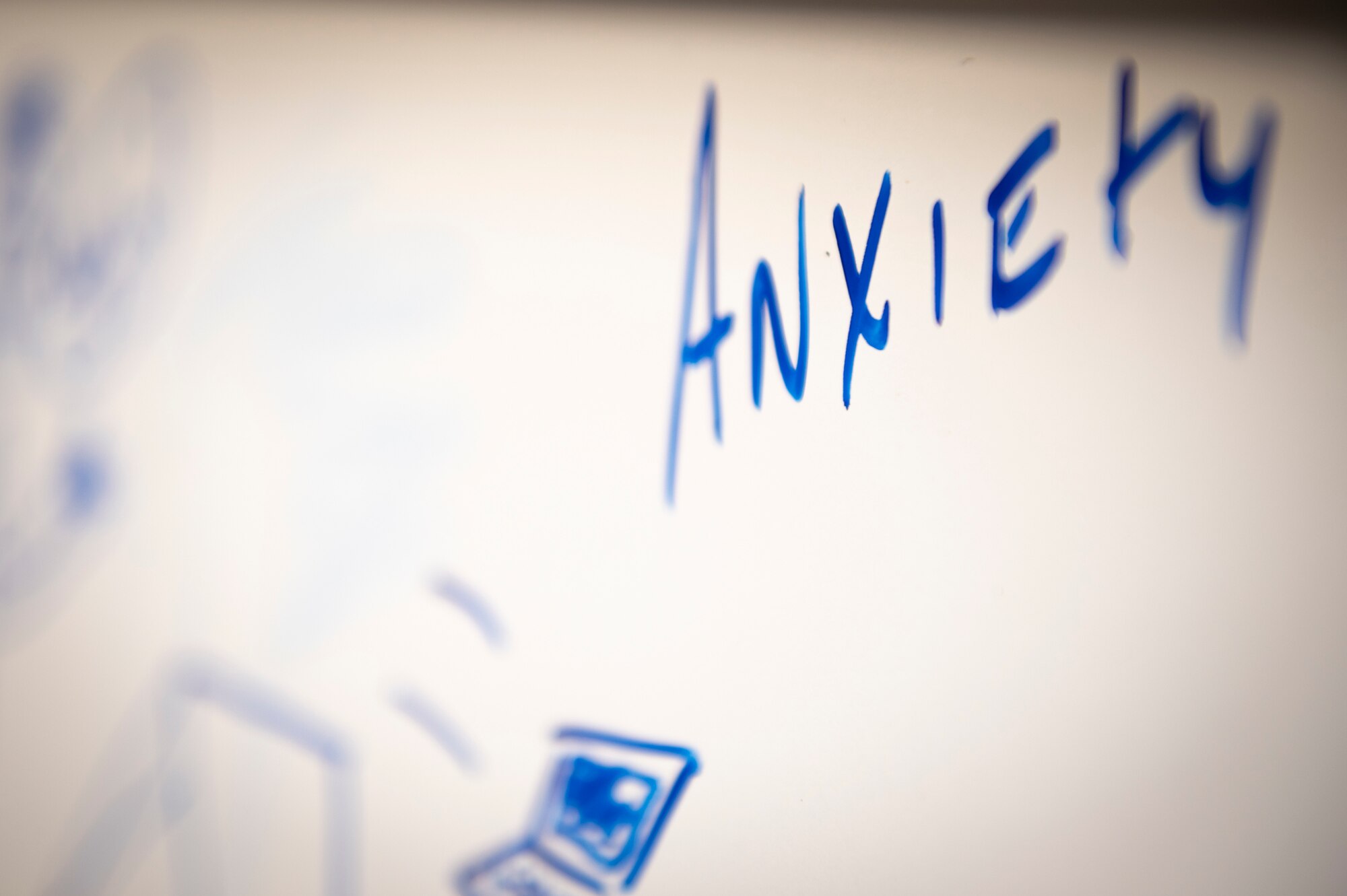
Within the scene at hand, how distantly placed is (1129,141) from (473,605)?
52cm

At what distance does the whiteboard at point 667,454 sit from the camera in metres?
0.42

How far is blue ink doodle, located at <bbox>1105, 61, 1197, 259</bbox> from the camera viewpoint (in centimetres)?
40

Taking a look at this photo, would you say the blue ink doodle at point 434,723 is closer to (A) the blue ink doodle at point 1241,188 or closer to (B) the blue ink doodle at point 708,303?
(B) the blue ink doodle at point 708,303

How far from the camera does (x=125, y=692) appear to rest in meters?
0.45

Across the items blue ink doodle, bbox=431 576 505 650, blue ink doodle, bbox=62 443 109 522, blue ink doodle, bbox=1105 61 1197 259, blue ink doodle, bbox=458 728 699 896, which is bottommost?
blue ink doodle, bbox=458 728 699 896

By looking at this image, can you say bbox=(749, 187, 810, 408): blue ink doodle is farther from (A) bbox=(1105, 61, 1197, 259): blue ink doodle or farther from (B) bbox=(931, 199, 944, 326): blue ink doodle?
(A) bbox=(1105, 61, 1197, 259): blue ink doodle

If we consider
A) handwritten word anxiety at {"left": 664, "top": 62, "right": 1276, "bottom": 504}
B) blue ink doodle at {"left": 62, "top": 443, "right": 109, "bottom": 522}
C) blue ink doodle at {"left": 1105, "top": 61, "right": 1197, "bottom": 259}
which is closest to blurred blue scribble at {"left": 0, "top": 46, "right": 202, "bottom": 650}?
blue ink doodle at {"left": 62, "top": 443, "right": 109, "bottom": 522}

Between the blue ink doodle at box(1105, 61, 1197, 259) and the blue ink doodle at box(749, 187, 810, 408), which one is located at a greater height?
the blue ink doodle at box(1105, 61, 1197, 259)

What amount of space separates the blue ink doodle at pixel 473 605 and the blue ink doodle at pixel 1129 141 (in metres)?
0.48

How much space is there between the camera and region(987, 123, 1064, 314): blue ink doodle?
0.41 metres

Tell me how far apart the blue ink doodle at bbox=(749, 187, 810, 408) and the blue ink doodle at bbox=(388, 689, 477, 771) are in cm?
30

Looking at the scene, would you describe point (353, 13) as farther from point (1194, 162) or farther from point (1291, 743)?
point (1291, 743)

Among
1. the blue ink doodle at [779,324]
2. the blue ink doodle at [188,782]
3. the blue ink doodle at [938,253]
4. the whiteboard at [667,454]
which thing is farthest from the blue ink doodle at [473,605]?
the blue ink doodle at [938,253]

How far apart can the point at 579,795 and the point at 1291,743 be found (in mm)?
488
